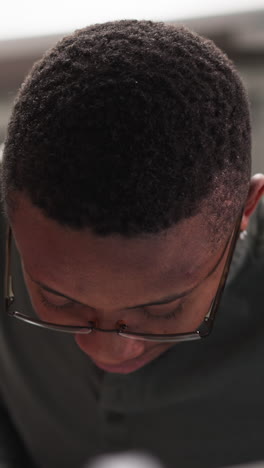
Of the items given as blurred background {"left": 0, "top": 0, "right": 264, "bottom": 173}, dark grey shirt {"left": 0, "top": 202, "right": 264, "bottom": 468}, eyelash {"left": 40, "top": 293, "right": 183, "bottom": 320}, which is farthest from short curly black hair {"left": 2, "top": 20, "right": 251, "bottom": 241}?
blurred background {"left": 0, "top": 0, "right": 264, "bottom": 173}

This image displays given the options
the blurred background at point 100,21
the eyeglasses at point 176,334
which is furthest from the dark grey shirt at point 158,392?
the blurred background at point 100,21

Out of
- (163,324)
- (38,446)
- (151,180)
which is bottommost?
(38,446)

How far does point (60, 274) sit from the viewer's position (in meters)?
0.61

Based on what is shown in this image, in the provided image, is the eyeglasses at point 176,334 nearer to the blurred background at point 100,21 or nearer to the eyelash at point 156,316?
the eyelash at point 156,316

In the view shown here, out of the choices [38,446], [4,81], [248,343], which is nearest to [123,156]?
[248,343]

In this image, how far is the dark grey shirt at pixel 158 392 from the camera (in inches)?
34.0

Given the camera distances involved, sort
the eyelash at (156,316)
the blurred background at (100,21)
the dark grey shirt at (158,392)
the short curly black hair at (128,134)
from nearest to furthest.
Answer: the short curly black hair at (128,134) → the eyelash at (156,316) → the dark grey shirt at (158,392) → the blurred background at (100,21)

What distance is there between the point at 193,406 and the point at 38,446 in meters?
0.25

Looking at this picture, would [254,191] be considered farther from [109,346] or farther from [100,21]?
[100,21]

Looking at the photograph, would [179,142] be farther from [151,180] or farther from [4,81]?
[4,81]

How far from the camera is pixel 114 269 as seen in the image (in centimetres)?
58

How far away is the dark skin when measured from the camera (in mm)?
570

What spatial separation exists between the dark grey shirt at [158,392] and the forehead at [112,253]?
23cm

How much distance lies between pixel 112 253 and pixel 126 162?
3.3 inches
